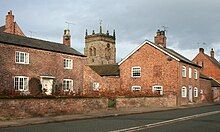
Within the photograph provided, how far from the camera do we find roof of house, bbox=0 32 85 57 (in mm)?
35700

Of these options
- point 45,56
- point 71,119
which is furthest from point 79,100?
point 45,56

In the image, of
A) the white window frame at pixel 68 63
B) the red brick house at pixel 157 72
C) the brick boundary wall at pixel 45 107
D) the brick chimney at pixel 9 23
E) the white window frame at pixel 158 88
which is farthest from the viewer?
the brick chimney at pixel 9 23

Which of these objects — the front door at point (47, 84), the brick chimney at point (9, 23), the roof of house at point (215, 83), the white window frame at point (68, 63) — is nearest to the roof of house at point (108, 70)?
the white window frame at point (68, 63)

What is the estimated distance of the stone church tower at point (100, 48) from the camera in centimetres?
9975

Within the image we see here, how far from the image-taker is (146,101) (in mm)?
37594

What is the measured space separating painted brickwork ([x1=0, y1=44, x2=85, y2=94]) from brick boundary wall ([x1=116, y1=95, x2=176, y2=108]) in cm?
866

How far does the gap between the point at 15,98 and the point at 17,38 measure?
58.8 ft

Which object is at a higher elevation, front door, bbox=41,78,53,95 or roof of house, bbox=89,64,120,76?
roof of house, bbox=89,64,120,76

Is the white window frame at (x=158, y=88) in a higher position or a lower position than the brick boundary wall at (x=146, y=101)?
higher

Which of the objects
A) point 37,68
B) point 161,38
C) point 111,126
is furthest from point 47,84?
point 111,126

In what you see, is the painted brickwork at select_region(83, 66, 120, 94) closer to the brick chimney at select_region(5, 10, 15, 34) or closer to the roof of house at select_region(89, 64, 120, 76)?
the roof of house at select_region(89, 64, 120, 76)

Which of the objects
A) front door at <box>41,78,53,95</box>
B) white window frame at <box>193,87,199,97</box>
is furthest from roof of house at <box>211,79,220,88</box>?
front door at <box>41,78,53,95</box>

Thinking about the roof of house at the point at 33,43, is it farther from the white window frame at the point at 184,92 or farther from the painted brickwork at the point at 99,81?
the white window frame at the point at 184,92

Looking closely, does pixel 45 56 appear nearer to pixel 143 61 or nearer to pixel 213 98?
pixel 143 61
